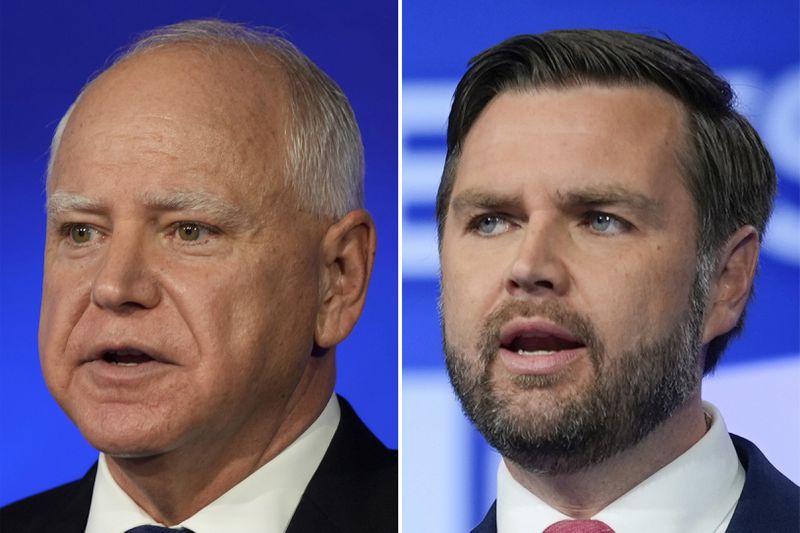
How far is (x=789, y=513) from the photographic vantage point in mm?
2840

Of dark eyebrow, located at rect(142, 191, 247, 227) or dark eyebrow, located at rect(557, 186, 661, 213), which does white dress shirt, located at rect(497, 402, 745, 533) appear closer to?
dark eyebrow, located at rect(557, 186, 661, 213)

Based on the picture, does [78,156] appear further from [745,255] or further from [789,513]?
[789,513]

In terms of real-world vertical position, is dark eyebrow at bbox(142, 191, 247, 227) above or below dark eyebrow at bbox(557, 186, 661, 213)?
above

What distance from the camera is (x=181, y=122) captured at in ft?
9.67

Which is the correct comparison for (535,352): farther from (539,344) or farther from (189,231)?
(189,231)

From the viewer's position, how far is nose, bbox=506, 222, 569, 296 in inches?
107

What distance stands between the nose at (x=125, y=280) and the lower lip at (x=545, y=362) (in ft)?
2.37

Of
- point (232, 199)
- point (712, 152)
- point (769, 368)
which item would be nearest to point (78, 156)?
point (232, 199)

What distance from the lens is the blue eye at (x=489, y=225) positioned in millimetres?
2871

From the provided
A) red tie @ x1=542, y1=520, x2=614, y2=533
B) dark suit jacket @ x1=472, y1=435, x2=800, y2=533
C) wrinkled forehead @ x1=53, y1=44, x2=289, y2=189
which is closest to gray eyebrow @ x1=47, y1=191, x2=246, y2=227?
wrinkled forehead @ x1=53, y1=44, x2=289, y2=189

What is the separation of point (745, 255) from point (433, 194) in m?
0.84

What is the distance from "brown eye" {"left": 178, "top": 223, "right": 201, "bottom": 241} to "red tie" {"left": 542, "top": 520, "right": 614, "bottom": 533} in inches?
35.8

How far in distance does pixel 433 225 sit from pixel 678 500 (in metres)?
1.01

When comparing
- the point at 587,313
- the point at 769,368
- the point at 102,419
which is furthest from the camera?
the point at 769,368
